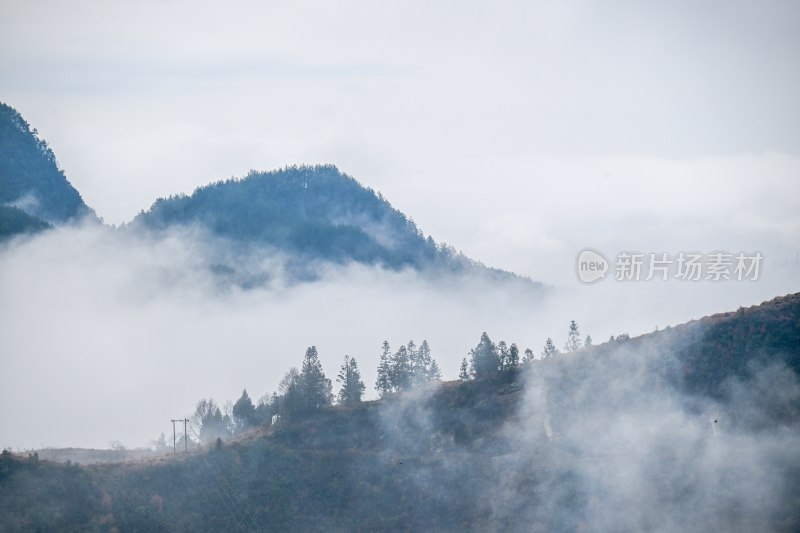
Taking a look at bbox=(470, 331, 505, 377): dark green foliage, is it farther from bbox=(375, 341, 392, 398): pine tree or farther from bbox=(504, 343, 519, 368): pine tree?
bbox=(375, 341, 392, 398): pine tree

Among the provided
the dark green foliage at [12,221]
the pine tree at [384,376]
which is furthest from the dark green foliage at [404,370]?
the dark green foliage at [12,221]

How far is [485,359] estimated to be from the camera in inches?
4835

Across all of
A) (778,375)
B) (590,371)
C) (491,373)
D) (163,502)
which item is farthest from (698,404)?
(163,502)

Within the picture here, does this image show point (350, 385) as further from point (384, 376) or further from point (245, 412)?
point (245, 412)

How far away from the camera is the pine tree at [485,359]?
12238cm

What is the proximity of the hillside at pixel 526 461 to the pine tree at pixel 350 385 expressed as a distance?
16.7 feet

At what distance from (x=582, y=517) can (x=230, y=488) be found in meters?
44.4

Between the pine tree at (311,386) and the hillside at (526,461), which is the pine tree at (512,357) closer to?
the hillside at (526,461)

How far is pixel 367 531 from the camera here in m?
98.3

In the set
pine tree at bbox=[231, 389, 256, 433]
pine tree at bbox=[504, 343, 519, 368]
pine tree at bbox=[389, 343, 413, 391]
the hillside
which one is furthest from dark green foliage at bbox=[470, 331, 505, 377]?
pine tree at bbox=[231, 389, 256, 433]

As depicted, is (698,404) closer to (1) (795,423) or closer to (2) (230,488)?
(1) (795,423)

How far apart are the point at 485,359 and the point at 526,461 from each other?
23222 millimetres

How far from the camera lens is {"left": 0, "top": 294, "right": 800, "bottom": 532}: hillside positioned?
292 ft

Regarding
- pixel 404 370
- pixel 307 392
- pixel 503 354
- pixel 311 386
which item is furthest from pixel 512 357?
pixel 307 392
